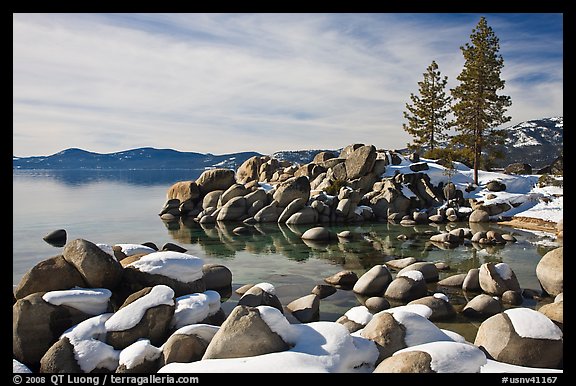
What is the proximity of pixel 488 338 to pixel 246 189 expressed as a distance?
98.7 feet

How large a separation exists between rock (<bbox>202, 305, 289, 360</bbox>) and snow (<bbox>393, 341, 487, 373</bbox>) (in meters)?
2.14

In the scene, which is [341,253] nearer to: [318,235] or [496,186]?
[318,235]

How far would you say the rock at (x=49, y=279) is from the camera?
31.0ft

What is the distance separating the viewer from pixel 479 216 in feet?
103

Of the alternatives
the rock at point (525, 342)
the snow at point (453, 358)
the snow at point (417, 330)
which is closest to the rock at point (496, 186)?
the rock at point (525, 342)

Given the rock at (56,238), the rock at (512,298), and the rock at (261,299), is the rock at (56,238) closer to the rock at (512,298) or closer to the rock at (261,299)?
the rock at (261,299)

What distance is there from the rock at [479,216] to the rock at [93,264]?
90.8 ft

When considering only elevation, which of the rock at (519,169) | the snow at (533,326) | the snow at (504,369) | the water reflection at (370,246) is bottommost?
the water reflection at (370,246)

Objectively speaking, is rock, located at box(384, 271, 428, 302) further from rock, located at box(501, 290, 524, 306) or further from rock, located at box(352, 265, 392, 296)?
→ rock, located at box(501, 290, 524, 306)

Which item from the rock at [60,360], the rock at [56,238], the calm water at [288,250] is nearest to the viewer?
the rock at [60,360]
